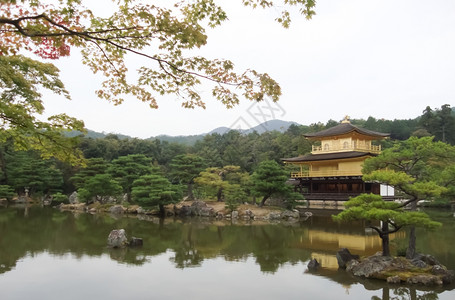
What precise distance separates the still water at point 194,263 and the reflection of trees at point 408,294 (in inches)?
0.6

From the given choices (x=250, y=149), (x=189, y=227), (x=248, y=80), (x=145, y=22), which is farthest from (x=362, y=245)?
(x=250, y=149)

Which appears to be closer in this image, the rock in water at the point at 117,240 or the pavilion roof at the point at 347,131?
the rock in water at the point at 117,240

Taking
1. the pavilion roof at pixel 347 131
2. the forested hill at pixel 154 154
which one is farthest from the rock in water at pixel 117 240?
the pavilion roof at pixel 347 131

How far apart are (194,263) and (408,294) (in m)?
4.70

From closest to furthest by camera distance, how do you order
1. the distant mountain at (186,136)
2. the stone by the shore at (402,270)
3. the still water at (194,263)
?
the still water at (194,263) → the stone by the shore at (402,270) → the distant mountain at (186,136)

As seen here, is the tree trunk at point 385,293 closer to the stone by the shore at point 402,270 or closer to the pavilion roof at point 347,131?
the stone by the shore at point 402,270

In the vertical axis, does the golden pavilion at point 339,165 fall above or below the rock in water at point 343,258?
above

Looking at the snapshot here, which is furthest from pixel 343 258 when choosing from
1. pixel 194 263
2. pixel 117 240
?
pixel 117 240

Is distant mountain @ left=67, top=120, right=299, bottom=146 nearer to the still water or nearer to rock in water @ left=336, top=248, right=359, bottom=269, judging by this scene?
the still water

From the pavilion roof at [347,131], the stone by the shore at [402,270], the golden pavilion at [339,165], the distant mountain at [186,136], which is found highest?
the distant mountain at [186,136]

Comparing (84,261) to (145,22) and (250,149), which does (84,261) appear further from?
(250,149)

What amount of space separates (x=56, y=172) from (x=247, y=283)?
84.6 feet

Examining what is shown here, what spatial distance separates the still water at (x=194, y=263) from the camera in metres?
6.41

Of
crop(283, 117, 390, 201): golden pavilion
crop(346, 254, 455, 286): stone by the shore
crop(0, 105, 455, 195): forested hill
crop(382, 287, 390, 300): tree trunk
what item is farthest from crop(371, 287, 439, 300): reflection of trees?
crop(0, 105, 455, 195): forested hill
